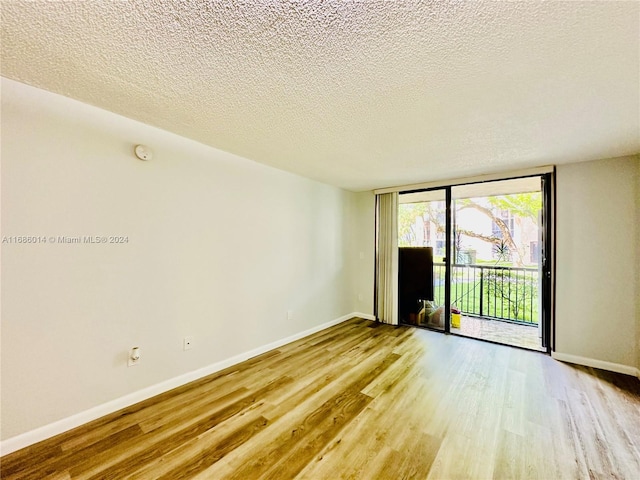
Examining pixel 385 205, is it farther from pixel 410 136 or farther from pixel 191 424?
pixel 191 424

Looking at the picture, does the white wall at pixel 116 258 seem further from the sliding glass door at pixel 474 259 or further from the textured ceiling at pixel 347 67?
the sliding glass door at pixel 474 259

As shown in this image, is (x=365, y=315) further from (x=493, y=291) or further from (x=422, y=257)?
(x=493, y=291)

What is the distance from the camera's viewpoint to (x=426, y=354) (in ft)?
10.3

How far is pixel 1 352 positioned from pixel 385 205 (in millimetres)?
4368

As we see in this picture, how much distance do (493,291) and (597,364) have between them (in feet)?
5.86

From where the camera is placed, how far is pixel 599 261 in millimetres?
2818

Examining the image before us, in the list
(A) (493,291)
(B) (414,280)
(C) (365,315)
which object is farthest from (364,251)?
(A) (493,291)

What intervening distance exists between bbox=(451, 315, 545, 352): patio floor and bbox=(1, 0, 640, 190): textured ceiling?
2569 mm

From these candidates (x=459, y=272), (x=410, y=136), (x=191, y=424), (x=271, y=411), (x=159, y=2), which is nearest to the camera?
(x=159, y=2)

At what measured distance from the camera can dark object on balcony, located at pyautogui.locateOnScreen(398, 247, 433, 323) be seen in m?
4.17

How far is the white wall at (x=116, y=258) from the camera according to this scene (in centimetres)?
165

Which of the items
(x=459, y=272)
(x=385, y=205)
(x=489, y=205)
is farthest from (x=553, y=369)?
(x=385, y=205)

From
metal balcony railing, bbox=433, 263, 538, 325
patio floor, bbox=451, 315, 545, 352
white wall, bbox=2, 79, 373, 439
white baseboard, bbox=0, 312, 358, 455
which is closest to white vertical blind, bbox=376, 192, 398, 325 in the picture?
metal balcony railing, bbox=433, 263, 538, 325

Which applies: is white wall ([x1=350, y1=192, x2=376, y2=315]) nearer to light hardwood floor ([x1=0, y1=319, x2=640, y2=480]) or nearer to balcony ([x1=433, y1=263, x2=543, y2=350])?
balcony ([x1=433, y1=263, x2=543, y2=350])
